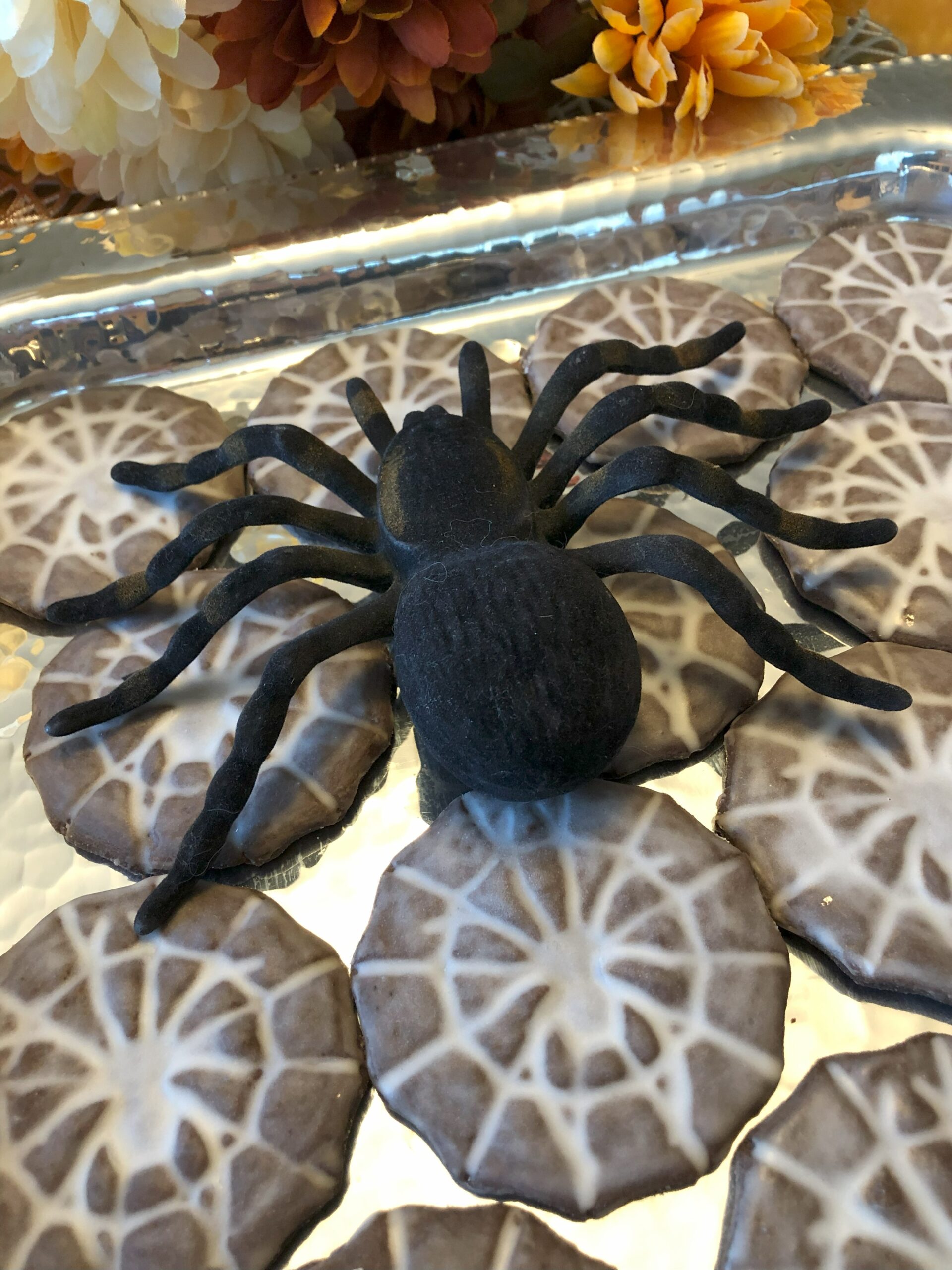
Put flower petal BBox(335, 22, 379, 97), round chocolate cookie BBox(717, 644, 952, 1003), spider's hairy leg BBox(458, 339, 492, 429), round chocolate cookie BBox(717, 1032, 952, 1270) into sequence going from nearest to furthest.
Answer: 1. round chocolate cookie BBox(717, 1032, 952, 1270)
2. round chocolate cookie BBox(717, 644, 952, 1003)
3. spider's hairy leg BBox(458, 339, 492, 429)
4. flower petal BBox(335, 22, 379, 97)

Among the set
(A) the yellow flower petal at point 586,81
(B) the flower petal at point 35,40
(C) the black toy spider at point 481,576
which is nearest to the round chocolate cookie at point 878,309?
(C) the black toy spider at point 481,576

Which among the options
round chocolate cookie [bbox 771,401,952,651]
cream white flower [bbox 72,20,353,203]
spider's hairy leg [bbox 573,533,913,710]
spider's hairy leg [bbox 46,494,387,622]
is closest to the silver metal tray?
cream white flower [bbox 72,20,353,203]

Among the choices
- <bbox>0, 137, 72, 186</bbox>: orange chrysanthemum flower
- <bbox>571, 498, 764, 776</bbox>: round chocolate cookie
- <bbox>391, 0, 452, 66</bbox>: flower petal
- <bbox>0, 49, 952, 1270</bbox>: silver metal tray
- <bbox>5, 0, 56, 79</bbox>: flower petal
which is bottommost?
<bbox>571, 498, 764, 776</bbox>: round chocolate cookie

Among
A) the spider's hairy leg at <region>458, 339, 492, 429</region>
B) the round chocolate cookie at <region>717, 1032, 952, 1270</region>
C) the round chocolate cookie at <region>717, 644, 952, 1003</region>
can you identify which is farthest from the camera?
the spider's hairy leg at <region>458, 339, 492, 429</region>

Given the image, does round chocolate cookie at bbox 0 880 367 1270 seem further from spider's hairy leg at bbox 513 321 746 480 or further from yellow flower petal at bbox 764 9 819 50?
yellow flower petal at bbox 764 9 819 50

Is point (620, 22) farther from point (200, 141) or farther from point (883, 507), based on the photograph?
point (883, 507)

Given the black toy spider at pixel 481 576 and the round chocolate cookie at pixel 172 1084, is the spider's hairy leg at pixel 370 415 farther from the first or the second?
the round chocolate cookie at pixel 172 1084
